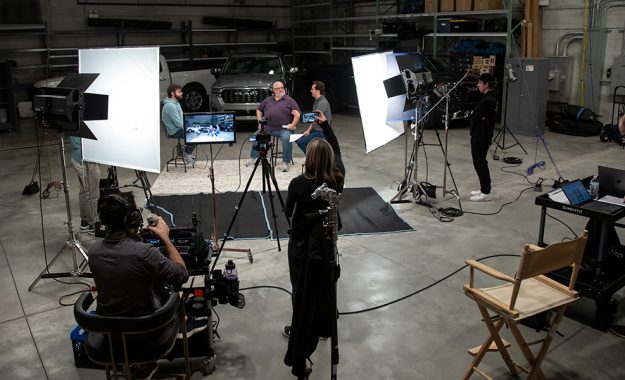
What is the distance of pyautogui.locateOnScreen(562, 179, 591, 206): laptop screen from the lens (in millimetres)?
4624

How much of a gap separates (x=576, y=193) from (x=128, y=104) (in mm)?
3946

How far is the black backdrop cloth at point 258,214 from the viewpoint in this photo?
659 centimetres

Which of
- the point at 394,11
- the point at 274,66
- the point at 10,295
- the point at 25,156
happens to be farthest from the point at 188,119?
the point at 394,11

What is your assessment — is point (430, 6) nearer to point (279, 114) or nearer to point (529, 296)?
point (279, 114)

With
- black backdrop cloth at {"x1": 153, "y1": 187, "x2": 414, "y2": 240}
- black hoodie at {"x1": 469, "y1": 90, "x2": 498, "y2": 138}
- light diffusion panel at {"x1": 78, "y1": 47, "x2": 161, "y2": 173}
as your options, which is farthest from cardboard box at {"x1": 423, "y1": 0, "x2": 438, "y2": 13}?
light diffusion panel at {"x1": 78, "y1": 47, "x2": 161, "y2": 173}

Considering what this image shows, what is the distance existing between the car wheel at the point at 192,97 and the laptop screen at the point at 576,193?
11806 millimetres

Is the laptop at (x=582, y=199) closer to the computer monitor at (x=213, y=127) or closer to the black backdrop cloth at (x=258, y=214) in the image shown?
the black backdrop cloth at (x=258, y=214)

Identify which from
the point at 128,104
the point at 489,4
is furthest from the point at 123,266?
the point at 489,4

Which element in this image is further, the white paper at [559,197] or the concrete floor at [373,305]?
the white paper at [559,197]

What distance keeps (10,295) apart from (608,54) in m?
12.3

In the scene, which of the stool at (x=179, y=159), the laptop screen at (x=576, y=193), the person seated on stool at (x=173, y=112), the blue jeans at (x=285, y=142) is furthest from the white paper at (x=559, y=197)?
the stool at (x=179, y=159)

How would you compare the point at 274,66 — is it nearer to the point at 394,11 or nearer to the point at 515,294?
the point at 394,11

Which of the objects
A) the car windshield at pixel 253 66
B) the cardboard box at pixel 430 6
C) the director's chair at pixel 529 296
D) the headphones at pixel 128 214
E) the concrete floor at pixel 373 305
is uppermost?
the cardboard box at pixel 430 6

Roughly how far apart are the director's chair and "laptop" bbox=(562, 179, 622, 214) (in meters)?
1.06
